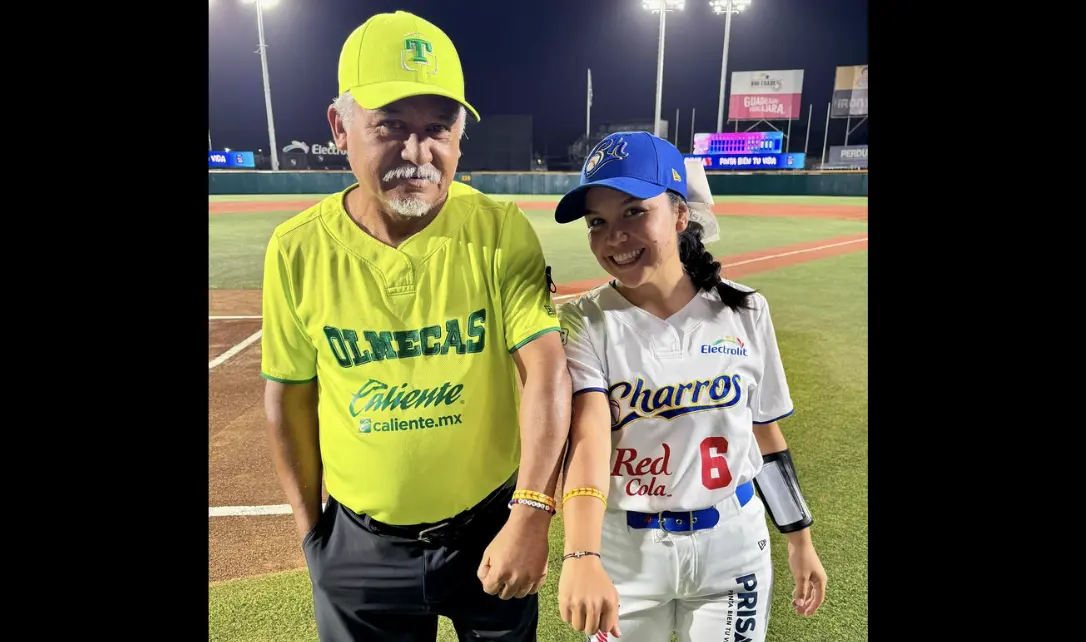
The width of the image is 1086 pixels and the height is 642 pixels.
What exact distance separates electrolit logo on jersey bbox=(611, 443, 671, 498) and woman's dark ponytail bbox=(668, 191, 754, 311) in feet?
1.29

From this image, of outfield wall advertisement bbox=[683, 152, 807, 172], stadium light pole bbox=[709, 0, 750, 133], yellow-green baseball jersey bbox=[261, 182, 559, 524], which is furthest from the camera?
outfield wall advertisement bbox=[683, 152, 807, 172]

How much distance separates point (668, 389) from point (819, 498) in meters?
1.42

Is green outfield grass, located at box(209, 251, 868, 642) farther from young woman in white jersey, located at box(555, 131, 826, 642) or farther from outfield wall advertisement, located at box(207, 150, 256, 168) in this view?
outfield wall advertisement, located at box(207, 150, 256, 168)

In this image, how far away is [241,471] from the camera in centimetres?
221

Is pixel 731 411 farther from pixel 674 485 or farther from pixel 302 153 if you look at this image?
pixel 302 153

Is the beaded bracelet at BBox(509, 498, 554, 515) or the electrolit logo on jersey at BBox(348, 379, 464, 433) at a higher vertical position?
the electrolit logo on jersey at BBox(348, 379, 464, 433)

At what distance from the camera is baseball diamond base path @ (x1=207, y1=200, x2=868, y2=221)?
1.45 m

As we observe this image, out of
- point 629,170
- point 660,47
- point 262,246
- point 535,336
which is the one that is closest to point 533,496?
point 535,336

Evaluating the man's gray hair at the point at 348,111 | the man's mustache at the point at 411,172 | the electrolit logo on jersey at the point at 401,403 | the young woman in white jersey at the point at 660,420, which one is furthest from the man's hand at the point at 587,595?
the man's gray hair at the point at 348,111

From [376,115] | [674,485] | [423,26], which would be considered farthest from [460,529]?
[423,26]

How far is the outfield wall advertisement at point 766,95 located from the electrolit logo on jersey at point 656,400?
947mm

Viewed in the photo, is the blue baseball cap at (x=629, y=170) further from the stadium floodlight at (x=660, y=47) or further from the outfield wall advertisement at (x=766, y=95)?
the outfield wall advertisement at (x=766, y=95)

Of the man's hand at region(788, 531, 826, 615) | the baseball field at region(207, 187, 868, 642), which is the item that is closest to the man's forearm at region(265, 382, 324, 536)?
the baseball field at region(207, 187, 868, 642)

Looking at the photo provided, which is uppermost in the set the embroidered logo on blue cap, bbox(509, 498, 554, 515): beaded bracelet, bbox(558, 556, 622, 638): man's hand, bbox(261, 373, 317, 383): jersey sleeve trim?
the embroidered logo on blue cap
